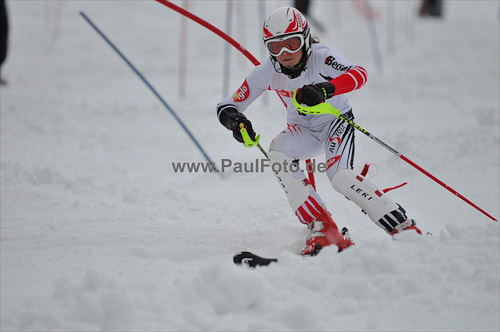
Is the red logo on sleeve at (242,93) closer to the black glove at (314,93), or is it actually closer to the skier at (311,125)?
the skier at (311,125)

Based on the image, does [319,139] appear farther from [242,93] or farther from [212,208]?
[212,208]

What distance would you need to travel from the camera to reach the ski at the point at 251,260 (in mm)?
2779

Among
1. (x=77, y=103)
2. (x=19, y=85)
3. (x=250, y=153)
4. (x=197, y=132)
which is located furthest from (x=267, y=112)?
(x=19, y=85)

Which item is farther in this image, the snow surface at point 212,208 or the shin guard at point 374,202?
the shin guard at point 374,202

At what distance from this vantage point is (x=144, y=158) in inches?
241

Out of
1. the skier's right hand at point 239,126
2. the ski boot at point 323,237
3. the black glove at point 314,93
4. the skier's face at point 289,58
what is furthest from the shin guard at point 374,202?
the skier's face at point 289,58

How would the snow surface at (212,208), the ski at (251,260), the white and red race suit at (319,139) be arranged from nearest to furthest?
the snow surface at (212,208), the ski at (251,260), the white and red race suit at (319,139)

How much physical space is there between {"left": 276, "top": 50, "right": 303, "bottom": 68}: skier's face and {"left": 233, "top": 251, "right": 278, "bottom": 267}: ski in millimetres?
1223

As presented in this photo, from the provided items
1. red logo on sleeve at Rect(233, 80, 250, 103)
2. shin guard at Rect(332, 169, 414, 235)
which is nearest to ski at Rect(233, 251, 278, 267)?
shin guard at Rect(332, 169, 414, 235)

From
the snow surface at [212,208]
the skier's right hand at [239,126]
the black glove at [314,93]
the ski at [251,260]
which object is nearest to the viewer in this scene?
the snow surface at [212,208]

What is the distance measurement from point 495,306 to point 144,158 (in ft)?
15.4

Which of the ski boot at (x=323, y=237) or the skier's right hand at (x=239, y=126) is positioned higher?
the skier's right hand at (x=239, y=126)

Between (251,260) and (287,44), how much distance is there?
1338 millimetres

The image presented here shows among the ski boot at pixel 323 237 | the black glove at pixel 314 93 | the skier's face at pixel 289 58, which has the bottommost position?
the ski boot at pixel 323 237
